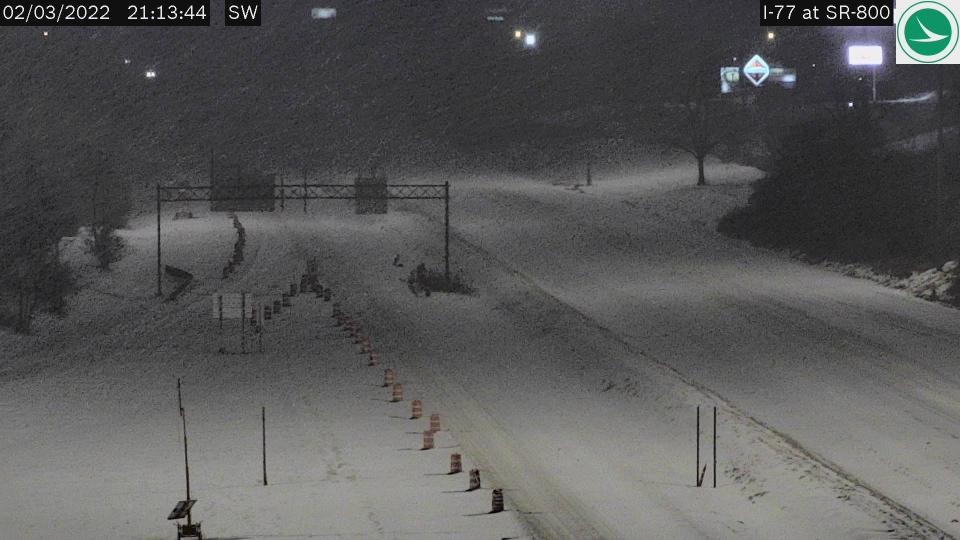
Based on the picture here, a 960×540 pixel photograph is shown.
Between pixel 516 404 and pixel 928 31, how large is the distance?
14158 millimetres

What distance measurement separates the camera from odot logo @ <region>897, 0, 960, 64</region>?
27.8 meters

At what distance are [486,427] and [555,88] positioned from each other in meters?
124

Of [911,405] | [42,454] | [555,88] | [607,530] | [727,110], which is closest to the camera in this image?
[607,530]

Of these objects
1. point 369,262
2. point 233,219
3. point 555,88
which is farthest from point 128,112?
point 369,262

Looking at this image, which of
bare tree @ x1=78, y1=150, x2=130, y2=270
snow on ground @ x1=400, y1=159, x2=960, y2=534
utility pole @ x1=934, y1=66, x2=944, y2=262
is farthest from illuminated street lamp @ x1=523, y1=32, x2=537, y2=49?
bare tree @ x1=78, y1=150, x2=130, y2=270

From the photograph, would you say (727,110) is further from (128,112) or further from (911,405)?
(911,405)

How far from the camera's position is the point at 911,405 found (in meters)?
33.3

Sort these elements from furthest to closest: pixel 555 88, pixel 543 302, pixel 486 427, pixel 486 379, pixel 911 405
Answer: pixel 555 88
pixel 543 302
pixel 486 379
pixel 911 405
pixel 486 427

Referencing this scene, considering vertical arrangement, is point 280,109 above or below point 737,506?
above

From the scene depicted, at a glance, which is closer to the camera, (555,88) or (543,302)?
(543,302)
